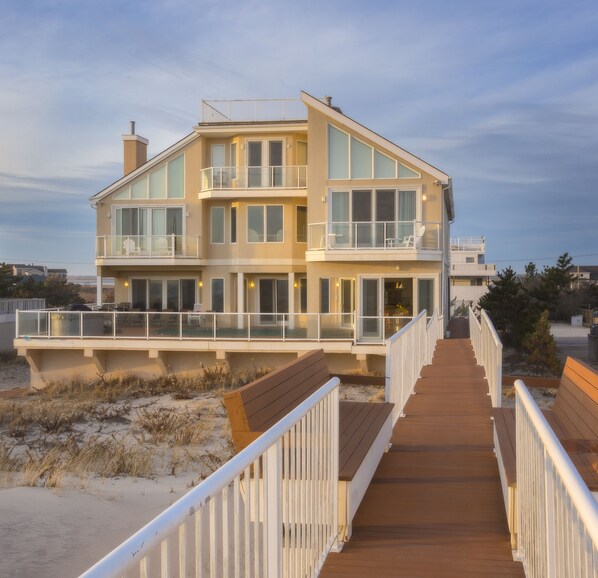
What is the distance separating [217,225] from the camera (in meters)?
30.5

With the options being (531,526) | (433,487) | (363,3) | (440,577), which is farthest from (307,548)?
(363,3)

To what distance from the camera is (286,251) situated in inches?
1157

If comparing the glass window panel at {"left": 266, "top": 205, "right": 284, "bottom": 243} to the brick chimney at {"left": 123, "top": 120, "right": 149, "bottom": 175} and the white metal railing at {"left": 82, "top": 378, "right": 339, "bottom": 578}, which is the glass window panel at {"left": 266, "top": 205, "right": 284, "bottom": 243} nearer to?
the brick chimney at {"left": 123, "top": 120, "right": 149, "bottom": 175}

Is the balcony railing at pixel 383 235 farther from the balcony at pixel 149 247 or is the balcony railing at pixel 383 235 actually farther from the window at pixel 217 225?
the balcony at pixel 149 247

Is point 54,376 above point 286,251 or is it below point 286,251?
below

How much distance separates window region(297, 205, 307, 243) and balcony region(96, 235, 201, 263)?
13.6 feet

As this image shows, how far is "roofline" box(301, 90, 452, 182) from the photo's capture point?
26891 millimetres

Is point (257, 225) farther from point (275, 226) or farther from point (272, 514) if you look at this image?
point (272, 514)

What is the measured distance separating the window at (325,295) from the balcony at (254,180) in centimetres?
383

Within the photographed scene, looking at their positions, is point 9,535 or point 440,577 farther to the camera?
point 9,535

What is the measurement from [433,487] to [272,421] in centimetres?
173

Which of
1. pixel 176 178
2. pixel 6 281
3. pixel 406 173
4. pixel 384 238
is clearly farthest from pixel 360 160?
pixel 6 281

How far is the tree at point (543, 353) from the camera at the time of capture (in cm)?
2553

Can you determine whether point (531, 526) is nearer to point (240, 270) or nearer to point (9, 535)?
point (9, 535)
